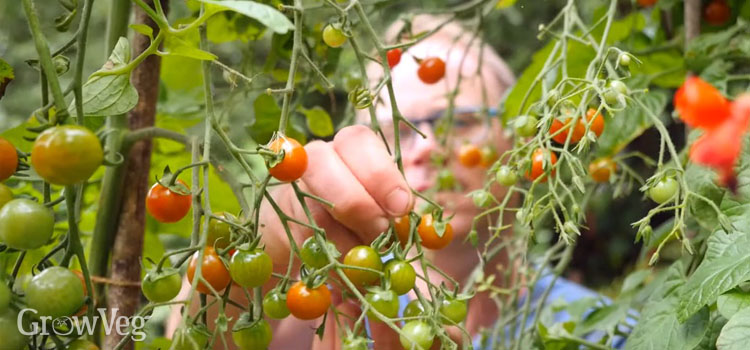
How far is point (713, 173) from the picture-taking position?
1.71ft

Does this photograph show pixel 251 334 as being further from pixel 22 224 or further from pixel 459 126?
pixel 459 126

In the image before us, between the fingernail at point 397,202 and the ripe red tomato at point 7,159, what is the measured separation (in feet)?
0.67

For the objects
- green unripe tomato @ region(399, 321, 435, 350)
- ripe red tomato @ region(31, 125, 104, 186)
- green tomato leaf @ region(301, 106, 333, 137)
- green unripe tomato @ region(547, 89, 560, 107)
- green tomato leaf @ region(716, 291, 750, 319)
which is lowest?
green tomato leaf @ region(716, 291, 750, 319)

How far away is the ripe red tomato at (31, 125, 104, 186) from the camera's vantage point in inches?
11.9

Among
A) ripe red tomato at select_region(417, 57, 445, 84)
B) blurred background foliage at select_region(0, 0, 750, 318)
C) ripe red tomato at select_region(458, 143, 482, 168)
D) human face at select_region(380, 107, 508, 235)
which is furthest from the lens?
human face at select_region(380, 107, 508, 235)

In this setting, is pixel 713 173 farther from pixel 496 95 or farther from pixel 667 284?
Result: pixel 496 95

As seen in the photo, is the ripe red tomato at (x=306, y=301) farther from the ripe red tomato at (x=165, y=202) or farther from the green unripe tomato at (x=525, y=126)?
the green unripe tomato at (x=525, y=126)

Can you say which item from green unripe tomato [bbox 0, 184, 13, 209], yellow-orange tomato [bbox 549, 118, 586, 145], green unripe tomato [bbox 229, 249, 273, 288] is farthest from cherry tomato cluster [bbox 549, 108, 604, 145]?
green unripe tomato [bbox 0, 184, 13, 209]

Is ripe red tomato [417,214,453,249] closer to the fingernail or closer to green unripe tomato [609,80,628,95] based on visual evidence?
the fingernail

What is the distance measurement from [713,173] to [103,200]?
1.49ft

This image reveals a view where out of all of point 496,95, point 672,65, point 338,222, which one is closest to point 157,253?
point 338,222

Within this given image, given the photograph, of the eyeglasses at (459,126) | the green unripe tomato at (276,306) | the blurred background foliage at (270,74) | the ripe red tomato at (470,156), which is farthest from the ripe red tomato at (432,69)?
the eyeglasses at (459,126)

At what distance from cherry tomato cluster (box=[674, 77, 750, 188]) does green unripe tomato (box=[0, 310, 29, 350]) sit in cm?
29

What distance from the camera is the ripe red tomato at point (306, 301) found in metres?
0.39
